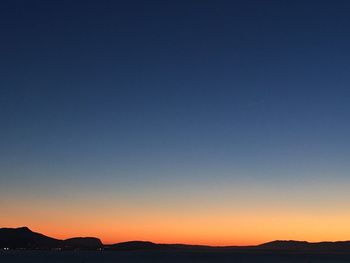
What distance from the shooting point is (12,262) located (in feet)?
513

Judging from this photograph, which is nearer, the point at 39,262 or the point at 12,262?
the point at 12,262

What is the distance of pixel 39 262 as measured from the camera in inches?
6762

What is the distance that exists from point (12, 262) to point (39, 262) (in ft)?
53.7
